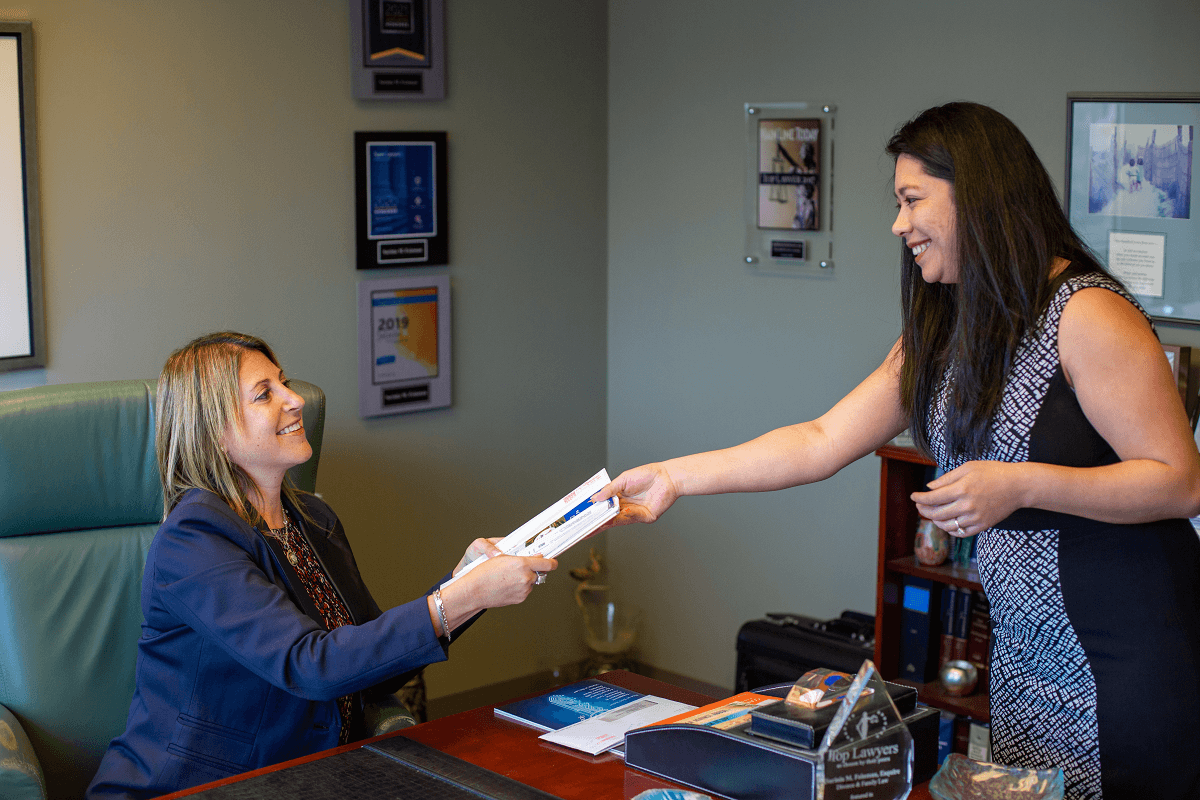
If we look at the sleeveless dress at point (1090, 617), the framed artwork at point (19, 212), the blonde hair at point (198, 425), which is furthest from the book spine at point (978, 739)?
the framed artwork at point (19, 212)

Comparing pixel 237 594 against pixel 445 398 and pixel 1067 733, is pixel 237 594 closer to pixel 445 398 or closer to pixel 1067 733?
pixel 1067 733

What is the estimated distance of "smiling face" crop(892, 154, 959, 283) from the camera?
1.61 m

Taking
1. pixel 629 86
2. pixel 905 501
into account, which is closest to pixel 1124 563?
pixel 905 501

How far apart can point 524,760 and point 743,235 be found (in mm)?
2392

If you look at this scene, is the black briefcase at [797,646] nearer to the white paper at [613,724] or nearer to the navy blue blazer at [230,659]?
the white paper at [613,724]

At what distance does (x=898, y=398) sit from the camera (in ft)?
6.11

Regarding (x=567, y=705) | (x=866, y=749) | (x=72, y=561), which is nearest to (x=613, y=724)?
(x=567, y=705)

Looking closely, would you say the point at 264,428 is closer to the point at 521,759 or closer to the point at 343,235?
the point at 521,759

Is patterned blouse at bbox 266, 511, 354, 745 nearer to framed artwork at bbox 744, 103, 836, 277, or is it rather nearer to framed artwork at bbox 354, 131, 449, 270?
framed artwork at bbox 354, 131, 449, 270

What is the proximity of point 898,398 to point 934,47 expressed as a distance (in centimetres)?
172

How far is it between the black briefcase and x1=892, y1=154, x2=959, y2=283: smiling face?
1.70 metres

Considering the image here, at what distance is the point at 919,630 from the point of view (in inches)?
121

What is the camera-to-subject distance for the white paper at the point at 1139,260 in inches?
112

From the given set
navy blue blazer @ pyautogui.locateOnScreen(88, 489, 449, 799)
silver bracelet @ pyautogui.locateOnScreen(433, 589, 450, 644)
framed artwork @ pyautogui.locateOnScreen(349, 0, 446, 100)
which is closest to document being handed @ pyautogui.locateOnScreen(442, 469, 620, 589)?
silver bracelet @ pyautogui.locateOnScreen(433, 589, 450, 644)
